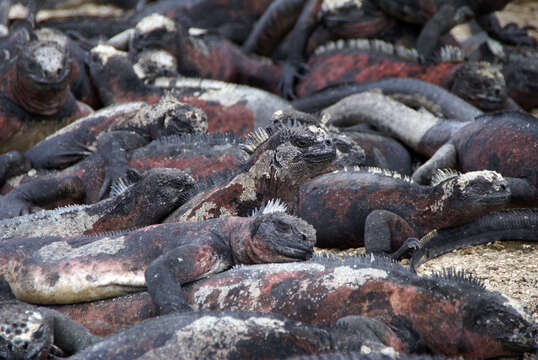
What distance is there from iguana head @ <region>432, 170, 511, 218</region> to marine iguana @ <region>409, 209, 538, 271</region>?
2.8 inches

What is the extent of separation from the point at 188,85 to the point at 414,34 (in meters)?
1.98

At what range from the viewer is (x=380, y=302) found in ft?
9.32

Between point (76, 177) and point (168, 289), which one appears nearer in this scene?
point (168, 289)

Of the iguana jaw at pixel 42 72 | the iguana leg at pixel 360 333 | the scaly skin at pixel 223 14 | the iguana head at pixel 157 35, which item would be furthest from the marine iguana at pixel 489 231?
the scaly skin at pixel 223 14

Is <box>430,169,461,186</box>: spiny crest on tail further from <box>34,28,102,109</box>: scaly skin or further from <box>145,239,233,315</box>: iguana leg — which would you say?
<box>34,28,102,109</box>: scaly skin

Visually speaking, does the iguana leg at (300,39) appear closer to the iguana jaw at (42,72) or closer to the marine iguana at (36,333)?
the iguana jaw at (42,72)

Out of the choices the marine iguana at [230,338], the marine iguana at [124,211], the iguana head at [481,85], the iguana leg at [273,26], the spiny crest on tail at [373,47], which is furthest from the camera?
the iguana leg at [273,26]

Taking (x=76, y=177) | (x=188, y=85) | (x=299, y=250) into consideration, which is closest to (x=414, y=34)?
(x=188, y=85)

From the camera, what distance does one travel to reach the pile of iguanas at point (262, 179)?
275cm

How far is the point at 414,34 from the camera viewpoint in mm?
6602

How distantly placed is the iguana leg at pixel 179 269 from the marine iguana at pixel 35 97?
2.54 m

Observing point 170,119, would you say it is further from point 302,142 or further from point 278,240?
point 278,240

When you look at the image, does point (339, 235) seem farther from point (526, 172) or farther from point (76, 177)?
point (76, 177)

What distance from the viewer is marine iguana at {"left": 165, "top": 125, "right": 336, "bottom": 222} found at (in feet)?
11.6
